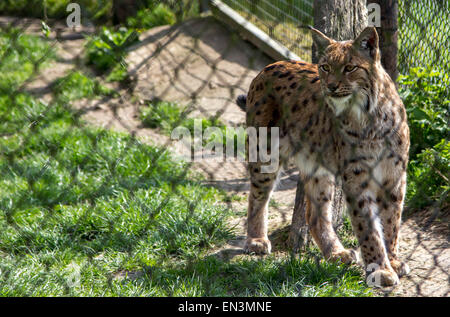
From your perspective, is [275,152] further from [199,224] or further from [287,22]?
[287,22]

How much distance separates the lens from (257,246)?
3.60 meters

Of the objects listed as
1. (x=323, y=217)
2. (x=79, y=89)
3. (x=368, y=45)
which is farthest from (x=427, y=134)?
(x=79, y=89)

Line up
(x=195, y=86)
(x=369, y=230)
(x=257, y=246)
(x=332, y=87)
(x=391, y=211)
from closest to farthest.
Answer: (x=332, y=87), (x=369, y=230), (x=391, y=211), (x=257, y=246), (x=195, y=86)

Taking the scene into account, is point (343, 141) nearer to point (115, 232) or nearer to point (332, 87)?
point (332, 87)

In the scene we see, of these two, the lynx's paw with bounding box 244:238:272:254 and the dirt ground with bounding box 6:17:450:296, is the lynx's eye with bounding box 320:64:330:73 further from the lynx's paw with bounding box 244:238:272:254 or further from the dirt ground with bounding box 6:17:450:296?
the dirt ground with bounding box 6:17:450:296

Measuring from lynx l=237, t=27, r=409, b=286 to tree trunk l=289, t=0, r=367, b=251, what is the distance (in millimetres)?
68

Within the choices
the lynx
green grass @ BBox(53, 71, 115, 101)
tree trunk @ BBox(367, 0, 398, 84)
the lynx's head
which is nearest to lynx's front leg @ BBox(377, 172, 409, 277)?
the lynx

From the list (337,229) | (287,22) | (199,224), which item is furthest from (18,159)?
(287,22)

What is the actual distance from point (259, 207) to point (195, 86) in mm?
2918

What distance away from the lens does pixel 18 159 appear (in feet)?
15.7

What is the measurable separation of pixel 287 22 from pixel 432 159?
267cm

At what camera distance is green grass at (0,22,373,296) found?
294cm

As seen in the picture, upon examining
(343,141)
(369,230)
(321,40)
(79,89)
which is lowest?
(79,89)

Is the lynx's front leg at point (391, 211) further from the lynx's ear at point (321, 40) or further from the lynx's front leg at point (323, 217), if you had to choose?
the lynx's ear at point (321, 40)
